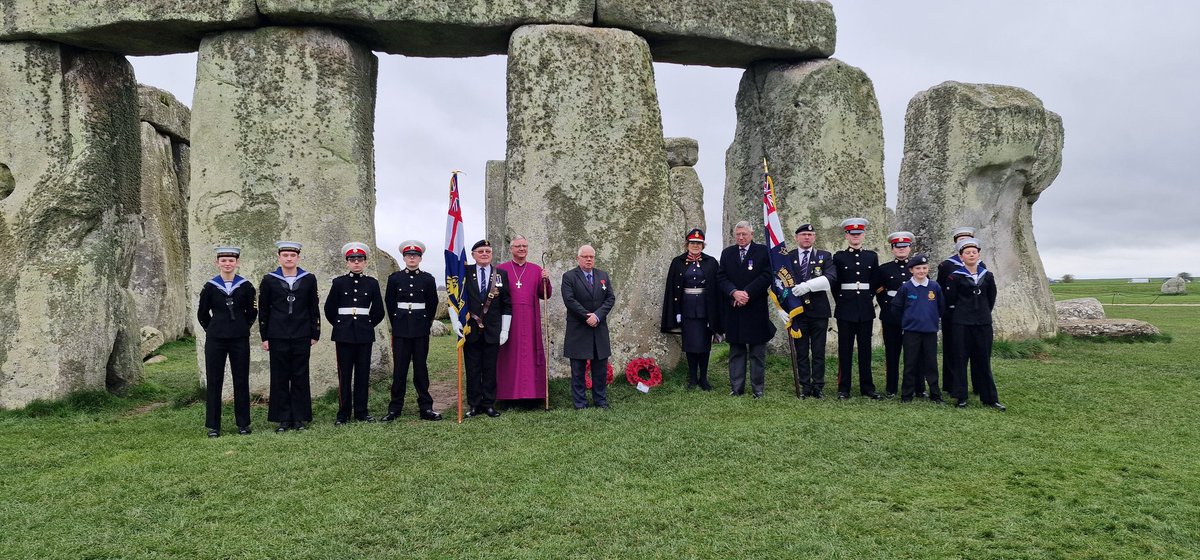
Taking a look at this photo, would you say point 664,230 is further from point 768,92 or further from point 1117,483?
point 1117,483

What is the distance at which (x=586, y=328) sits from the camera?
7000mm

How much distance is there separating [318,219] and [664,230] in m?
3.53

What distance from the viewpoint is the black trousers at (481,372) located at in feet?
22.7

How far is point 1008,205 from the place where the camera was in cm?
1098

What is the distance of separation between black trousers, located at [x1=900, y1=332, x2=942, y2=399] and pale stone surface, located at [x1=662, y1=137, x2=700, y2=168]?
10.3 m

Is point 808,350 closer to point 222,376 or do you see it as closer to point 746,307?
point 746,307

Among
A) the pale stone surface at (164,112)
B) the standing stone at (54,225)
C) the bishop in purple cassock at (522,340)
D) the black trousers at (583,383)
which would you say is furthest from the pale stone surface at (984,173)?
the pale stone surface at (164,112)

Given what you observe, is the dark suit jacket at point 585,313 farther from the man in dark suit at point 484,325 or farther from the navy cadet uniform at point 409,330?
the navy cadet uniform at point 409,330

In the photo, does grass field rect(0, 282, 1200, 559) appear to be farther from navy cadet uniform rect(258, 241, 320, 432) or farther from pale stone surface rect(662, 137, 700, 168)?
pale stone surface rect(662, 137, 700, 168)

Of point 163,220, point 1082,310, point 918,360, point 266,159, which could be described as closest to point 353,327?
point 266,159

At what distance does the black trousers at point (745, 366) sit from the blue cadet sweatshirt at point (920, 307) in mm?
1314

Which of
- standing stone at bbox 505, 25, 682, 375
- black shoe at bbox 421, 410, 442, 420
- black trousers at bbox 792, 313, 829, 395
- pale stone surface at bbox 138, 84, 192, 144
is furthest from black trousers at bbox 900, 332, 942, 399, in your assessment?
pale stone surface at bbox 138, 84, 192, 144

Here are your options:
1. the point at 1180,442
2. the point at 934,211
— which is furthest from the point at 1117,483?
the point at 934,211

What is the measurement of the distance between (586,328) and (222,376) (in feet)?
10.0
